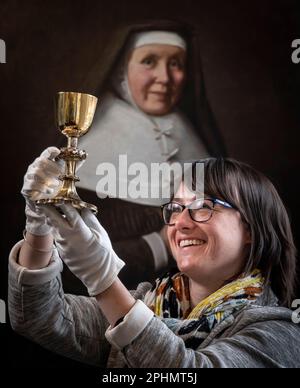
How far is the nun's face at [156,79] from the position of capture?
2.88 m

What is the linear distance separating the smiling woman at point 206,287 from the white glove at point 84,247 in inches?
1.1

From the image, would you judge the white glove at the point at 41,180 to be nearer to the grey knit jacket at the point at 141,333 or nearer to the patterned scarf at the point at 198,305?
the grey knit jacket at the point at 141,333

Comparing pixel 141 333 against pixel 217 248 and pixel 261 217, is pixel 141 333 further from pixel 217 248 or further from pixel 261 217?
pixel 261 217

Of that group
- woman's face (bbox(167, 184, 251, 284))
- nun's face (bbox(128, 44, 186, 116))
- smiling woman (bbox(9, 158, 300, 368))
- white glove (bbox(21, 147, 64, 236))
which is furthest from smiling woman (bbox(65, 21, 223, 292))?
white glove (bbox(21, 147, 64, 236))

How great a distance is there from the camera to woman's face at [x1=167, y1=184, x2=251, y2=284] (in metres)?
2.54

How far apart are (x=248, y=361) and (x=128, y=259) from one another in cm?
72

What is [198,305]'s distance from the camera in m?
2.49

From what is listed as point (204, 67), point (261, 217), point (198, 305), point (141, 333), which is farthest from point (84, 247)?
point (204, 67)

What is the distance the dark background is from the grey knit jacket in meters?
0.49

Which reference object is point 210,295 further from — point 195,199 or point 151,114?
point 151,114

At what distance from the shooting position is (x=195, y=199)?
8.47 feet

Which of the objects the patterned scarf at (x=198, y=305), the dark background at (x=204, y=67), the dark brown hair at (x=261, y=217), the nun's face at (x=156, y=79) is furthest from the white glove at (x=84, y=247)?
the nun's face at (x=156, y=79)

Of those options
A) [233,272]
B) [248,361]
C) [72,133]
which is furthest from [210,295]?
[72,133]

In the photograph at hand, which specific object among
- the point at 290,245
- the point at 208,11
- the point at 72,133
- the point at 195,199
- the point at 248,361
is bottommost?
the point at 248,361
